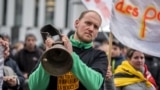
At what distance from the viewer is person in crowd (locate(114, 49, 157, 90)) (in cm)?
650

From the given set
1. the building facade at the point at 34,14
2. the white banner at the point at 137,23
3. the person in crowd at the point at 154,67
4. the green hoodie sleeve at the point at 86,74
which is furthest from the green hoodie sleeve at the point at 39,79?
the building facade at the point at 34,14

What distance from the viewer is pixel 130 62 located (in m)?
6.66

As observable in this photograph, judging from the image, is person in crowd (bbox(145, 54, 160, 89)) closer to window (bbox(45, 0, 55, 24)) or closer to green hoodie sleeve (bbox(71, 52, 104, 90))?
green hoodie sleeve (bbox(71, 52, 104, 90))

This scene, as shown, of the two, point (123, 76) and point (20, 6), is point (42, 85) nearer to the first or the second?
point (123, 76)

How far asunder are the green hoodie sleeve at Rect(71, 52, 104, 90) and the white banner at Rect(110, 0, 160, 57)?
71.7 inches

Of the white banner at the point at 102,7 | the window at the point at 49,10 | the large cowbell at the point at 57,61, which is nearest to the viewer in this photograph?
the large cowbell at the point at 57,61

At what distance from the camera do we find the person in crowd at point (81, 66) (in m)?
3.83

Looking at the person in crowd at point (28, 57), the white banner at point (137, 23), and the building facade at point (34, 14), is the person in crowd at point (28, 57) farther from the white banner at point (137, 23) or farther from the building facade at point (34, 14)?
the building facade at point (34, 14)

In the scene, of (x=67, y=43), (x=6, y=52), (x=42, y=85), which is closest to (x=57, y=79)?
(x=42, y=85)

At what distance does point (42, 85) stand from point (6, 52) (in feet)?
2.85

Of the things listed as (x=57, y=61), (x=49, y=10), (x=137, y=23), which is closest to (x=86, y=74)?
(x=57, y=61)

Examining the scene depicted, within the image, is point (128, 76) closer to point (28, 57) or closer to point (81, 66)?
point (81, 66)

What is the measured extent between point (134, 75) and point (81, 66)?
2.85 metres

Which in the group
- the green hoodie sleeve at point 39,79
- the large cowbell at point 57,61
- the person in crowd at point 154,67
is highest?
the large cowbell at point 57,61
